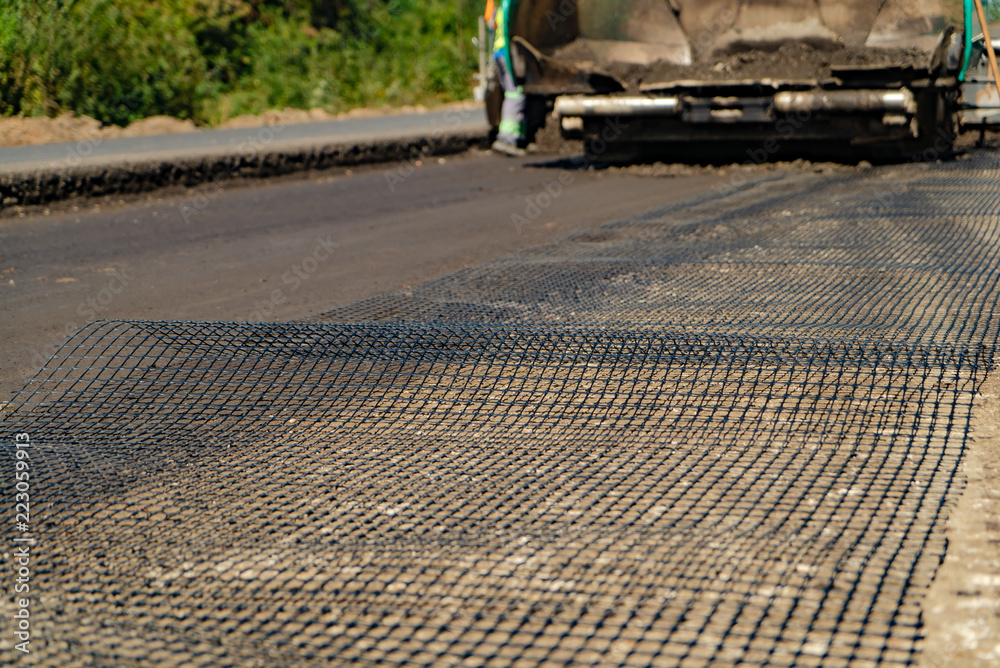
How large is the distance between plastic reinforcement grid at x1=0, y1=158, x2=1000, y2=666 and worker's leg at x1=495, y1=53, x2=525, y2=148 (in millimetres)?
5975

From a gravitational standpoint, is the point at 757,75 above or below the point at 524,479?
above

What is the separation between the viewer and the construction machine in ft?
26.9

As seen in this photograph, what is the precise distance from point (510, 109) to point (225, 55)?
28.5ft

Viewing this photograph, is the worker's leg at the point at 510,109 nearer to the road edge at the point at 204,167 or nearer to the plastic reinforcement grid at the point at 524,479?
the road edge at the point at 204,167

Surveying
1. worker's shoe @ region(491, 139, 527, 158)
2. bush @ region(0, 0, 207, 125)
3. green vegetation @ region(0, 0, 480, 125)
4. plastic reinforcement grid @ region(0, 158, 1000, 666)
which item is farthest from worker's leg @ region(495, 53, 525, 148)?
plastic reinforcement grid @ region(0, 158, 1000, 666)

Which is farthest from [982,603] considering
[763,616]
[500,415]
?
[500,415]

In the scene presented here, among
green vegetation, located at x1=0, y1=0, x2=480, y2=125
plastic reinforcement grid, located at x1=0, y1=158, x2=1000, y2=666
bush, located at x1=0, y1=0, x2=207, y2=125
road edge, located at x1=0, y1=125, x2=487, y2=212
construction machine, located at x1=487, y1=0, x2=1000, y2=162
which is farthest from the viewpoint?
green vegetation, located at x1=0, y1=0, x2=480, y2=125

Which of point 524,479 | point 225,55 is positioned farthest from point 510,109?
point 225,55

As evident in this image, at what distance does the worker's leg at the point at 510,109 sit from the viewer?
9938 mm

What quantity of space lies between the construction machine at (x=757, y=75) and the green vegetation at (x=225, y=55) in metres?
5.67

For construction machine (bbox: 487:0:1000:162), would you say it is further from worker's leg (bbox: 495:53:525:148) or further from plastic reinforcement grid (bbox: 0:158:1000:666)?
plastic reinforcement grid (bbox: 0:158:1000:666)

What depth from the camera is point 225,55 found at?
55.7 ft

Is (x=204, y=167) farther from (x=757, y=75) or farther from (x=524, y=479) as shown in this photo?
(x=524, y=479)

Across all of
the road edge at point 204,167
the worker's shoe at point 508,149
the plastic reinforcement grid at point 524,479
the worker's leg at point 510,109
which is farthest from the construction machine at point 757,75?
the plastic reinforcement grid at point 524,479
